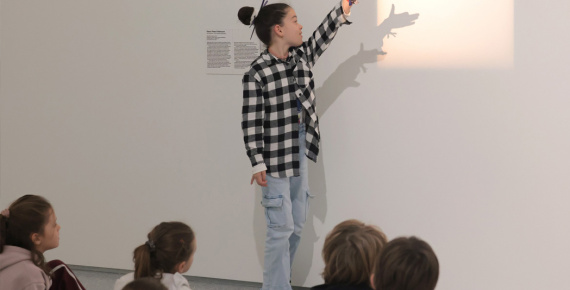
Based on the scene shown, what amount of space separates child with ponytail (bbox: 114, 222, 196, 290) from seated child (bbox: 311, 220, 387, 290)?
0.54m

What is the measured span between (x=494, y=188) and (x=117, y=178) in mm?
2058

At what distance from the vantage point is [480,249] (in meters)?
3.62

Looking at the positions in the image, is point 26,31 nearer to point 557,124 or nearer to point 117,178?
point 117,178

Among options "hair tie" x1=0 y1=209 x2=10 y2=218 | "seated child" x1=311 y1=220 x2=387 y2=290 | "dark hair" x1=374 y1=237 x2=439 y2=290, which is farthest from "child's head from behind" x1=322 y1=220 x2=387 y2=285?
"hair tie" x1=0 y1=209 x2=10 y2=218

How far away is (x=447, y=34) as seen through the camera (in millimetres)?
3594

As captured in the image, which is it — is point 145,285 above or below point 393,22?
below

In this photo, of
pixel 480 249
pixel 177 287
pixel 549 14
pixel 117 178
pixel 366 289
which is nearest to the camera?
pixel 366 289

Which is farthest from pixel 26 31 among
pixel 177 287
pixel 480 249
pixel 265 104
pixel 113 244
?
pixel 480 249

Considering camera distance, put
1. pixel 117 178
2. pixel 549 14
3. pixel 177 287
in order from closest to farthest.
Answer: pixel 177 287 < pixel 549 14 < pixel 117 178

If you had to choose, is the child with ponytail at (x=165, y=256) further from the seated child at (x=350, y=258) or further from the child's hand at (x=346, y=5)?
the child's hand at (x=346, y=5)

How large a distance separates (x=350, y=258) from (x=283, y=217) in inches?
53.5

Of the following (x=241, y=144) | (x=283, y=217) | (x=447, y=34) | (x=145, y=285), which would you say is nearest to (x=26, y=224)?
(x=145, y=285)

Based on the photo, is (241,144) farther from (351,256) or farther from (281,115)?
(351,256)

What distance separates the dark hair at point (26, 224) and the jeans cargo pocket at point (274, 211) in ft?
3.62
